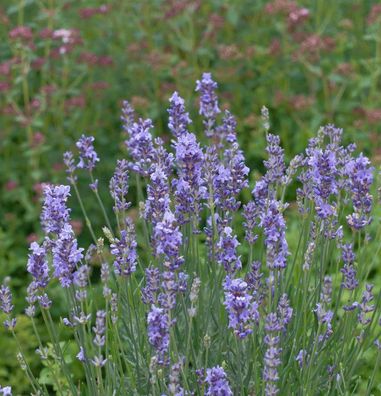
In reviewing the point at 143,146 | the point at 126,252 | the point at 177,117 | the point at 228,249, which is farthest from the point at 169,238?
the point at 177,117

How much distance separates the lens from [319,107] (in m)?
5.59

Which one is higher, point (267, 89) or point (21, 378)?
point (267, 89)

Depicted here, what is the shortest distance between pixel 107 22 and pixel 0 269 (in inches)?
80.9

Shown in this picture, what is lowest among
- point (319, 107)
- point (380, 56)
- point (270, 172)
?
point (319, 107)

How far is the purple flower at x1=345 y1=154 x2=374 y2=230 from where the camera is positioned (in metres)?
2.23

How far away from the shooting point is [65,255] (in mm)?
2141

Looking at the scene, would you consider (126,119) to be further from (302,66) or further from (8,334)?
(302,66)

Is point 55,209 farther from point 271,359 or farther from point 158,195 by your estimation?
point 271,359

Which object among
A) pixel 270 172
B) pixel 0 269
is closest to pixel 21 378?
pixel 0 269

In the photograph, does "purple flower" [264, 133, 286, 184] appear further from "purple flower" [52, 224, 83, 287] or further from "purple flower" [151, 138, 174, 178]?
"purple flower" [52, 224, 83, 287]

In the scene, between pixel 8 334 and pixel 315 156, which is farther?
pixel 8 334

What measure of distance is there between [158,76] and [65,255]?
344 cm

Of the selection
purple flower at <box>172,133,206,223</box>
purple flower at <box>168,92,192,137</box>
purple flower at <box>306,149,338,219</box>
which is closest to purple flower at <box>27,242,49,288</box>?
purple flower at <box>172,133,206,223</box>

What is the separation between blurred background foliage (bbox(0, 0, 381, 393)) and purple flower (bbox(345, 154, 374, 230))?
2492 mm
